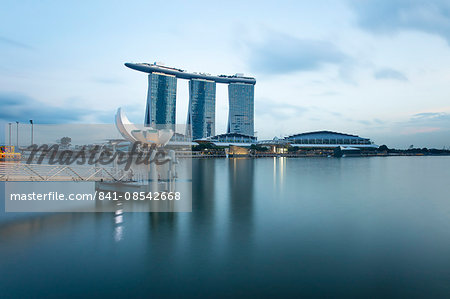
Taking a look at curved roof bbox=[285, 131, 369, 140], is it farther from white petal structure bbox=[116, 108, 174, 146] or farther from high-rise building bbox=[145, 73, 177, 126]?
white petal structure bbox=[116, 108, 174, 146]

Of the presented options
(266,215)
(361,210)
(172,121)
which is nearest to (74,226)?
(266,215)

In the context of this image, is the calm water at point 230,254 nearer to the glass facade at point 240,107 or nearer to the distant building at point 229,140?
the distant building at point 229,140

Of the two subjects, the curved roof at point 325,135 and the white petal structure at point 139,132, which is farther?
the curved roof at point 325,135

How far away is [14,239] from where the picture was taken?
10.5 m

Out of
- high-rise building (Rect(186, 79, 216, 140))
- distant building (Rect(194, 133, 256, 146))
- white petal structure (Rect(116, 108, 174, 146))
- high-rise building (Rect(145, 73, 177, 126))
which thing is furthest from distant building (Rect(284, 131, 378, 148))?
white petal structure (Rect(116, 108, 174, 146))

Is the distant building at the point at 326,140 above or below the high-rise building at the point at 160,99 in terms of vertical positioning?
below

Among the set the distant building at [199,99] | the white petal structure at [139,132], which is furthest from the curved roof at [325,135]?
the white petal structure at [139,132]

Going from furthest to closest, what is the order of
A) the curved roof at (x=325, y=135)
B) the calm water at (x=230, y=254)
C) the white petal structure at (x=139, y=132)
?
the curved roof at (x=325, y=135) → the white petal structure at (x=139, y=132) → the calm water at (x=230, y=254)

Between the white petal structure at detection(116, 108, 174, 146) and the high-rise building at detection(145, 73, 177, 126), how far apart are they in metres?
109

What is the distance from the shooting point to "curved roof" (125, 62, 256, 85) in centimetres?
12097

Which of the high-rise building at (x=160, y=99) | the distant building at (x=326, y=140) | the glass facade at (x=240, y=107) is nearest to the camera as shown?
the distant building at (x=326, y=140)

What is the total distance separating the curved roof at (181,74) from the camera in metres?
121

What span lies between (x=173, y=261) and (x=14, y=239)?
6336mm

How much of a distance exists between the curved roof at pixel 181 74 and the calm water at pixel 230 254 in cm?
11628
